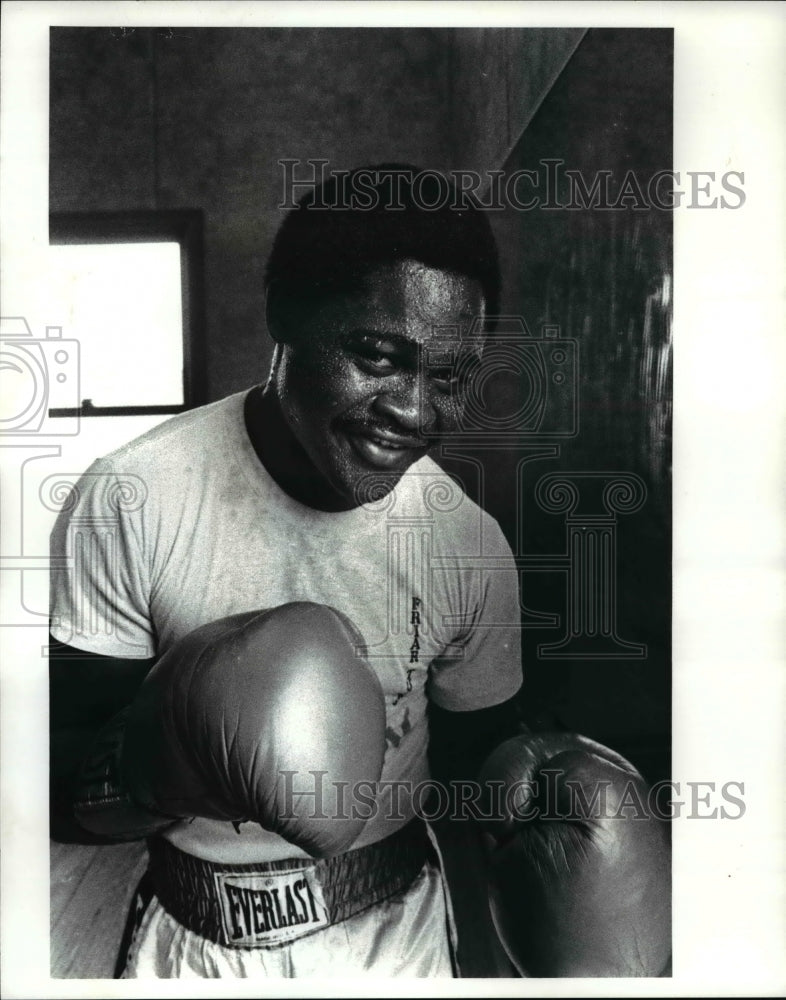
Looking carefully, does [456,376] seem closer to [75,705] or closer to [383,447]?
[383,447]

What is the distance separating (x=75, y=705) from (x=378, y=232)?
2.41 ft

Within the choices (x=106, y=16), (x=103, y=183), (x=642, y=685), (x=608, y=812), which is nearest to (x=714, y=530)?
(x=642, y=685)

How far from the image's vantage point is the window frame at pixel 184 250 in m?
1.28

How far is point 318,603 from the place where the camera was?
127 centimetres

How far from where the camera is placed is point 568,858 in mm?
1286

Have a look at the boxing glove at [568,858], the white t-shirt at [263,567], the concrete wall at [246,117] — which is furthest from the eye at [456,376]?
the boxing glove at [568,858]

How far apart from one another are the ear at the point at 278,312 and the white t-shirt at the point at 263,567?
0.31 ft

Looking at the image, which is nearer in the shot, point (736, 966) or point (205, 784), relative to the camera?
point (205, 784)

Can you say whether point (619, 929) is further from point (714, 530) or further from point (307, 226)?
point (307, 226)

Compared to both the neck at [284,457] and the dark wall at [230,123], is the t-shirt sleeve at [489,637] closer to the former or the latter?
the neck at [284,457]

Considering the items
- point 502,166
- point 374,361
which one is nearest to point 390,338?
point 374,361

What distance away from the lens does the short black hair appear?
127cm

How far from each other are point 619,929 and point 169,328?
0.99 metres

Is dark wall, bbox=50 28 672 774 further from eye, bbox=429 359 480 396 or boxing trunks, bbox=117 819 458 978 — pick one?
boxing trunks, bbox=117 819 458 978
